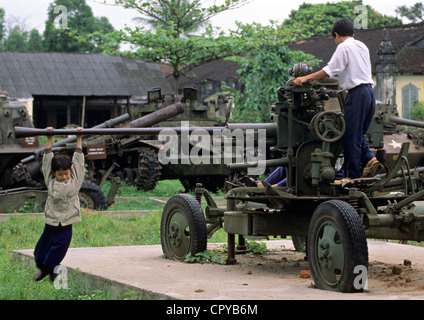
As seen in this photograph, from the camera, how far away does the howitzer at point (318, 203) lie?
20.6 feet

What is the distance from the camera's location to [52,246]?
720 cm

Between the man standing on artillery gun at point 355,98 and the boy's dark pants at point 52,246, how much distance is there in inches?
94.1

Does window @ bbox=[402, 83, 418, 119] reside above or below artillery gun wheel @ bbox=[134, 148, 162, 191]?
above

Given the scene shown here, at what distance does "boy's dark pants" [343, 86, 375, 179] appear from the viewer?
7086mm

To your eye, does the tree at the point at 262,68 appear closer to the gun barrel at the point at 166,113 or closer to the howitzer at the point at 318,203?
the gun barrel at the point at 166,113

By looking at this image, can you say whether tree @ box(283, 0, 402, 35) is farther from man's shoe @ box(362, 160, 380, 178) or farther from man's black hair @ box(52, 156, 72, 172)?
man's black hair @ box(52, 156, 72, 172)

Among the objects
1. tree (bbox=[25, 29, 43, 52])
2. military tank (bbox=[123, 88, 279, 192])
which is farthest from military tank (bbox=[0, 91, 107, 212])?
tree (bbox=[25, 29, 43, 52])

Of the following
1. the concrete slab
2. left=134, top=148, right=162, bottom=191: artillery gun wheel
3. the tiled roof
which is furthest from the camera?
the tiled roof

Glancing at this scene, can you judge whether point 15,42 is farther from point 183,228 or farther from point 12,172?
point 183,228

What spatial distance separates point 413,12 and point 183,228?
47016 mm

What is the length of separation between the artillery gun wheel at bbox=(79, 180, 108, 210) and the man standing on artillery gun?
9369mm

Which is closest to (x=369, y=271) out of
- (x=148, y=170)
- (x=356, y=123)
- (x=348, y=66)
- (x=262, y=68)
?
(x=356, y=123)

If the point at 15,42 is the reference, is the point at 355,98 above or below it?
below

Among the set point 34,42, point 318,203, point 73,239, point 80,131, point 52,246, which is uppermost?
point 34,42
